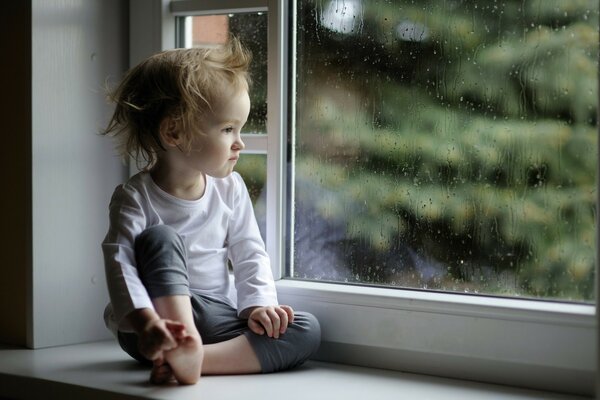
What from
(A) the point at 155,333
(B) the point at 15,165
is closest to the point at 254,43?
(B) the point at 15,165

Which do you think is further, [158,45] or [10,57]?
[158,45]

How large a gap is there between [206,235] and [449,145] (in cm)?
45

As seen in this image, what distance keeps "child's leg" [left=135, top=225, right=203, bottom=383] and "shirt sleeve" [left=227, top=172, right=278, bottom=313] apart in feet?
0.45

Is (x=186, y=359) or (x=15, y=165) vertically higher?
(x=15, y=165)

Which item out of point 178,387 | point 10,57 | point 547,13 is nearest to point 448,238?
point 547,13

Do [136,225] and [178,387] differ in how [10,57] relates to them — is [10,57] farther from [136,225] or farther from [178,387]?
[178,387]

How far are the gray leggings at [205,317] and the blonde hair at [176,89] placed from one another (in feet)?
0.60

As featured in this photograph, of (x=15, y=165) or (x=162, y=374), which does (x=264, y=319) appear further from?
(x=15, y=165)

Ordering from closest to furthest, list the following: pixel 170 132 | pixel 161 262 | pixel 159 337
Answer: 1. pixel 159 337
2. pixel 161 262
3. pixel 170 132

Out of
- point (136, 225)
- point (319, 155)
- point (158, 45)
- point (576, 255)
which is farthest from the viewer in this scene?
point (158, 45)

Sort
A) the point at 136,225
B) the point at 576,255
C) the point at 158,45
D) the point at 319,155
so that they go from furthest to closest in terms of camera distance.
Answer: the point at 158,45 → the point at 319,155 → the point at 136,225 → the point at 576,255

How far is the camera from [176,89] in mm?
1390

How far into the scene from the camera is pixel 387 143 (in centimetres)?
143

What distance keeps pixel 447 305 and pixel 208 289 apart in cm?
41
